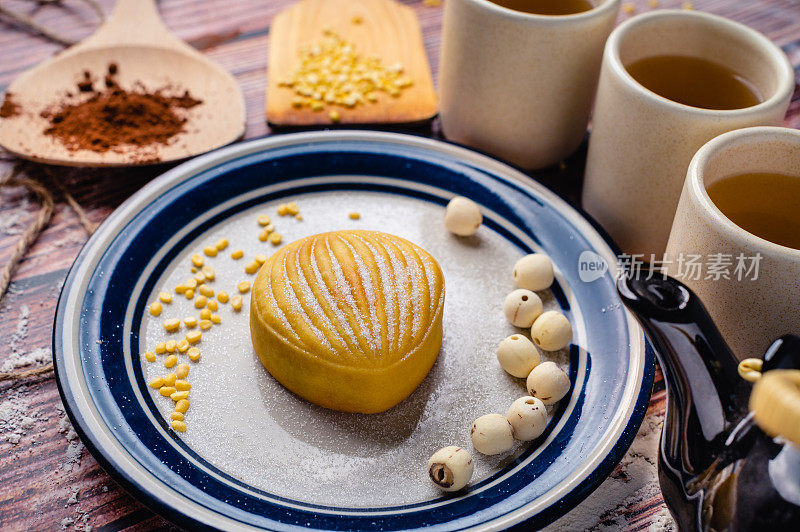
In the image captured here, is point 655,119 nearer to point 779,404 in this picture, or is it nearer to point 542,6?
point 542,6

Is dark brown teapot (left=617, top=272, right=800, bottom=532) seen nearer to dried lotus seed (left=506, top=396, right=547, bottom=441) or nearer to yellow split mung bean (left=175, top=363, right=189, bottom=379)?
dried lotus seed (left=506, top=396, right=547, bottom=441)

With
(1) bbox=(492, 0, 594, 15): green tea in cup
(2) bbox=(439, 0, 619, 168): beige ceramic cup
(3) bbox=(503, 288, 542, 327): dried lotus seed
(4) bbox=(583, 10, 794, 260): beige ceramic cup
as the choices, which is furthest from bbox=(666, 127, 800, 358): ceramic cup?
(1) bbox=(492, 0, 594, 15): green tea in cup

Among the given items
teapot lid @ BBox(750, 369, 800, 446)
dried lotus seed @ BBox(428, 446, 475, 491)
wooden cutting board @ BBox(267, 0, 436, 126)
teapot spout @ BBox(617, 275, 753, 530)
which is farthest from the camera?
wooden cutting board @ BBox(267, 0, 436, 126)

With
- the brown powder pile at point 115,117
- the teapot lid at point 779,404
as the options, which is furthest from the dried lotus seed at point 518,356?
the brown powder pile at point 115,117

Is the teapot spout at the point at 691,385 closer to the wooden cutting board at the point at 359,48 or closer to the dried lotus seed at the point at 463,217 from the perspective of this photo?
the dried lotus seed at the point at 463,217

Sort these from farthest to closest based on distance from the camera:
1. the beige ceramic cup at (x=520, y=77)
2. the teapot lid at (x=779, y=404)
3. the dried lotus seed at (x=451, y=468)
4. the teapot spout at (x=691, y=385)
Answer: the beige ceramic cup at (x=520, y=77) → the dried lotus seed at (x=451, y=468) → the teapot spout at (x=691, y=385) → the teapot lid at (x=779, y=404)

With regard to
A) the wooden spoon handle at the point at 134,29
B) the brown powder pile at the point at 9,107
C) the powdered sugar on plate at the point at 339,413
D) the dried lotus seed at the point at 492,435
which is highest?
the wooden spoon handle at the point at 134,29
